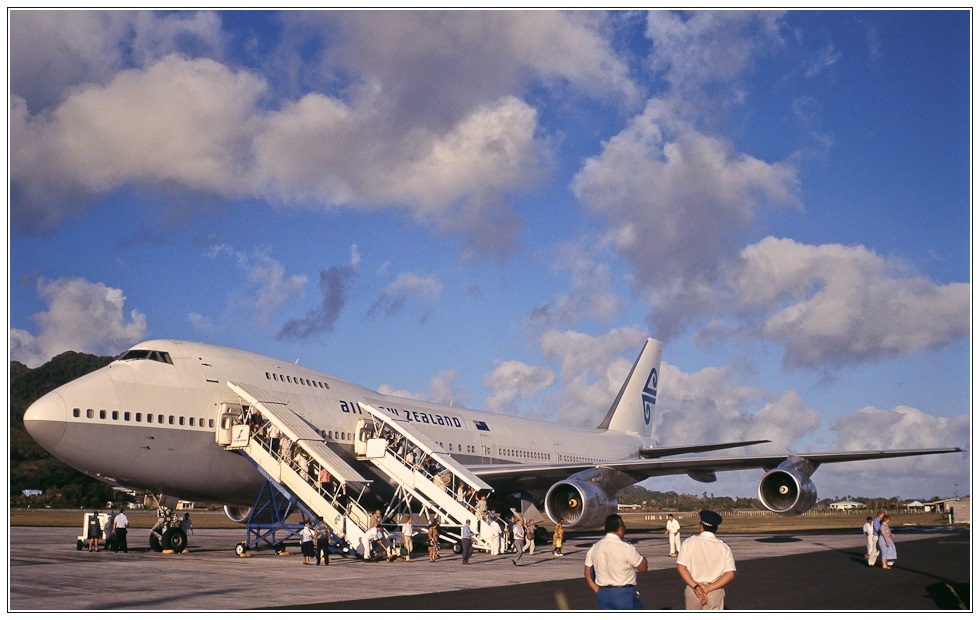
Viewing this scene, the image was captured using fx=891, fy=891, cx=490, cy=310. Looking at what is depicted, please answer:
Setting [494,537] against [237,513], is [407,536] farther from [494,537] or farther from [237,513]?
[237,513]

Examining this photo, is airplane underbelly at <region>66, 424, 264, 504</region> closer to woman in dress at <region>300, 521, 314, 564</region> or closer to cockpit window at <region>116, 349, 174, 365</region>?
cockpit window at <region>116, 349, 174, 365</region>

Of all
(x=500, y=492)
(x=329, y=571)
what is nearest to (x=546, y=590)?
(x=329, y=571)

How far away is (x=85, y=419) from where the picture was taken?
19.4 metres

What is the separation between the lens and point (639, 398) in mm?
45938

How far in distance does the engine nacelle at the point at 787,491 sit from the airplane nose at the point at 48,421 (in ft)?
63.4

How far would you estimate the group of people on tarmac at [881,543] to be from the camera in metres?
19.5

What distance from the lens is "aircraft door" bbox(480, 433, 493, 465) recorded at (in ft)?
103

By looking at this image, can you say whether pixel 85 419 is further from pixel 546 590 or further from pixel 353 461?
pixel 546 590

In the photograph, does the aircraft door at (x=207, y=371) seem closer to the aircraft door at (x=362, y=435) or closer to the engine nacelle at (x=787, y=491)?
the aircraft door at (x=362, y=435)

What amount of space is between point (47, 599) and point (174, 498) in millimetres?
10255

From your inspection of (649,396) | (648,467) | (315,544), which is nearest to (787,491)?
(648,467)

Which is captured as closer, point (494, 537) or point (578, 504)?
point (494, 537)

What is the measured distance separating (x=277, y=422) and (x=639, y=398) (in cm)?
2764

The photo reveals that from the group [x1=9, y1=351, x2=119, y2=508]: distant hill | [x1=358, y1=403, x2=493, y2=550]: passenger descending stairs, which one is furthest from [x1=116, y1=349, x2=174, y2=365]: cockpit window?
[x1=9, y1=351, x2=119, y2=508]: distant hill
